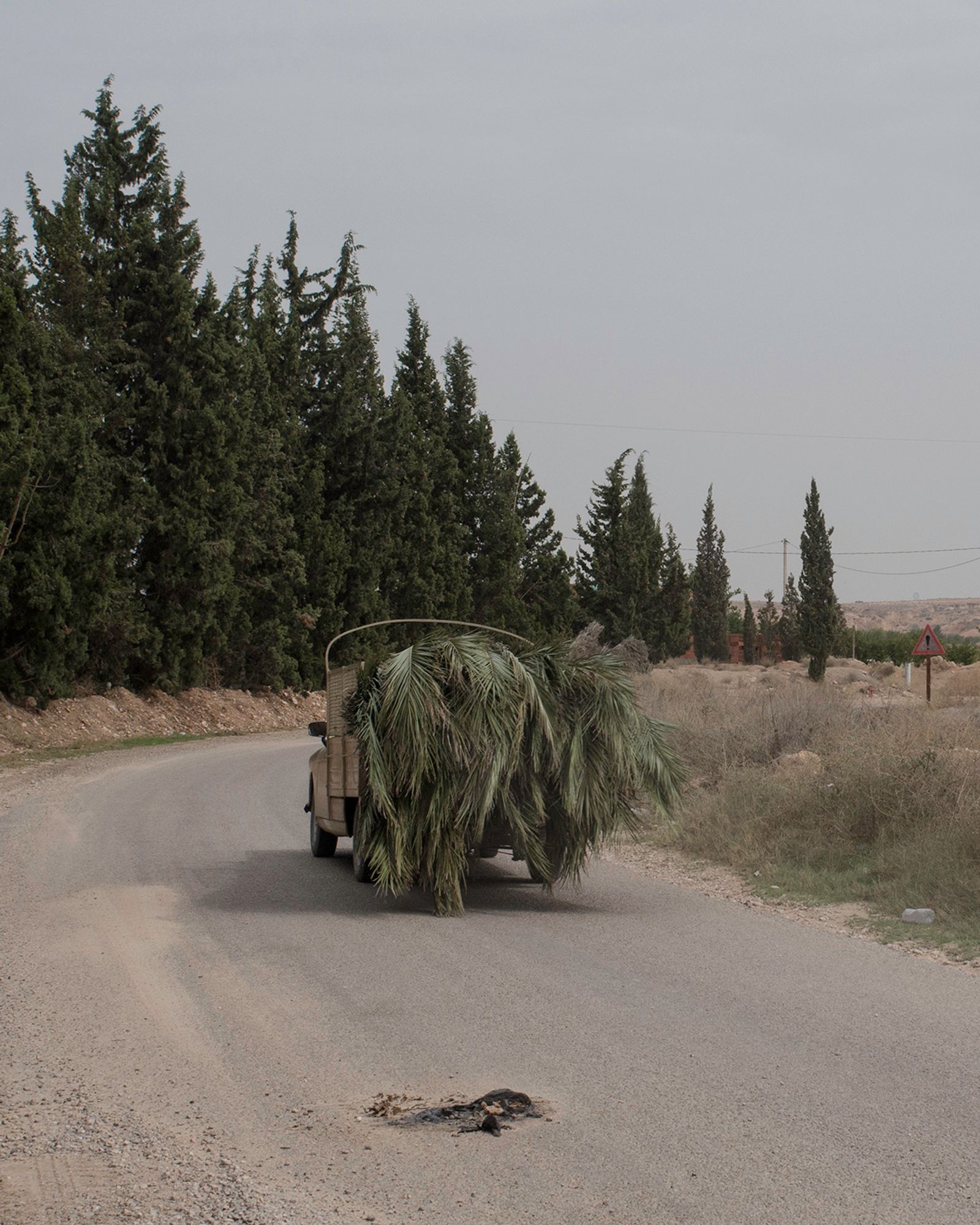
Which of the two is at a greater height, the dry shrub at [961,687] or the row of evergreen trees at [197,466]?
the row of evergreen trees at [197,466]

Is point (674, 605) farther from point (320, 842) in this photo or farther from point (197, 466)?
point (320, 842)

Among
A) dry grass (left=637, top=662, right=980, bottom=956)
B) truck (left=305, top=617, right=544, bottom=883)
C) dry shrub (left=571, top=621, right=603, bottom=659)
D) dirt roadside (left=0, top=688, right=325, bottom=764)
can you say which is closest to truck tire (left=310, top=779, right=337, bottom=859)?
truck (left=305, top=617, right=544, bottom=883)

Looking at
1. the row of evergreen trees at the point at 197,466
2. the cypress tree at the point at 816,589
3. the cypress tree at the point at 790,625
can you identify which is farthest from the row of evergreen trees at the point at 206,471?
the cypress tree at the point at 790,625

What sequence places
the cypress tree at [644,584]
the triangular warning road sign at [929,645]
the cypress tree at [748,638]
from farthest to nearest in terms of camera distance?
the cypress tree at [748,638]
the cypress tree at [644,584]
the triangular warning road sign at [929,645]

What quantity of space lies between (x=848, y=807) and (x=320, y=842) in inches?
215

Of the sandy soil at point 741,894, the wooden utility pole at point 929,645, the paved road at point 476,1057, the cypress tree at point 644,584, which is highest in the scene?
the cypress tree at point 644,584

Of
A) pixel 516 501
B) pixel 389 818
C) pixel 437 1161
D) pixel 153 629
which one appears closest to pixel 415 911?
pixel 389 818

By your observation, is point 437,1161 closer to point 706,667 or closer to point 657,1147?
point 657,1147

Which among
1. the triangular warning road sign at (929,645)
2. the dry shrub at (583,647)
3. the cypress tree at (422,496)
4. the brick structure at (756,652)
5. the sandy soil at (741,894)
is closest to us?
the sandy soil at (741,894)

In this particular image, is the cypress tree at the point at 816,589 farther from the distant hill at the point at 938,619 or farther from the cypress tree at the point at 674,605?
the distant hill at the point at 938,619

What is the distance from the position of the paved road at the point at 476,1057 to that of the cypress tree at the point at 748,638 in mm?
83176

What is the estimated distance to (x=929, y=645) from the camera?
2381 centimetres

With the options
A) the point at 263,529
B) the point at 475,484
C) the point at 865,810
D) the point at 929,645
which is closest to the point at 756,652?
the point at 475,484

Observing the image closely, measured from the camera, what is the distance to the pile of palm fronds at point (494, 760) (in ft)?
31.1
